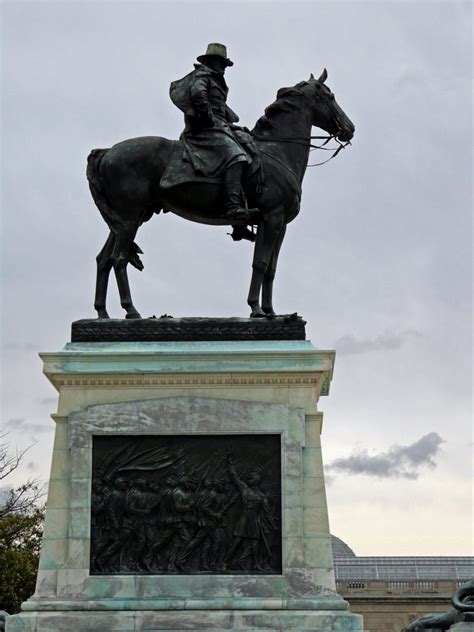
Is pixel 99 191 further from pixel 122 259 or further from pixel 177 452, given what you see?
pixel 177 452

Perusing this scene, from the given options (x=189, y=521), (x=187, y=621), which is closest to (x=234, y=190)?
(x=189, y=521)

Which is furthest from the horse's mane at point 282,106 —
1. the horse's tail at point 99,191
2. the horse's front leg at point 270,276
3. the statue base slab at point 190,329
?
the statue base slab at point 190,329

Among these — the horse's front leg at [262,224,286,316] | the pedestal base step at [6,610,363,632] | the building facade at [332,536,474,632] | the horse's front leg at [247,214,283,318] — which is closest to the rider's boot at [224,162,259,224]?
the horse's front leg at [247,214,283,318]

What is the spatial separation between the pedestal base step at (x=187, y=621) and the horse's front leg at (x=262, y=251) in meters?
4.23

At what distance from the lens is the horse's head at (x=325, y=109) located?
19062 millimetres

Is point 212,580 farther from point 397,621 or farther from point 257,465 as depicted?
point 397,621

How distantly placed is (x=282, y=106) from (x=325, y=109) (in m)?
0.62

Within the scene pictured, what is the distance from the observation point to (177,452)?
1714cm

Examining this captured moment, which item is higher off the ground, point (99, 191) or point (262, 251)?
point (99, 191)

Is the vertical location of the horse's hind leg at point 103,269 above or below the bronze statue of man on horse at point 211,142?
below

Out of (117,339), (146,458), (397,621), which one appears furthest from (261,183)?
(397,621)

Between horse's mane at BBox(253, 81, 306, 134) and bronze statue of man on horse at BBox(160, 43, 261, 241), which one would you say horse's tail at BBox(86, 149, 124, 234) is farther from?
horse's mane at BBox(253, 81, 306, 134)

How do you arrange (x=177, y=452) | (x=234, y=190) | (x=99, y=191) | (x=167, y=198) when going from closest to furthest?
(x=177, y=452) → (x=234, y=190) → (x=167, y=198) → (x=99, y=191)

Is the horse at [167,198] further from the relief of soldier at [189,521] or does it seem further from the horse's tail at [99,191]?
the relief of soldier at [189,521]
